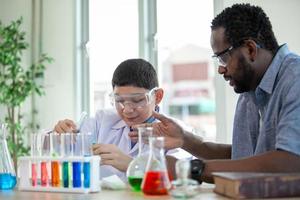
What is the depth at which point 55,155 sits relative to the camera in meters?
1.47

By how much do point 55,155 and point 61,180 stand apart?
8 cm

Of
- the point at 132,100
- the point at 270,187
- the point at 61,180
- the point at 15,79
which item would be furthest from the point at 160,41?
the point at 270,187

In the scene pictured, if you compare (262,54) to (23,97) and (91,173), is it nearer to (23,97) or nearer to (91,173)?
(91,173)

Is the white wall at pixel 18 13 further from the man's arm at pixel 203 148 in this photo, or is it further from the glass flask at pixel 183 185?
the glass flask at pixel 183 185

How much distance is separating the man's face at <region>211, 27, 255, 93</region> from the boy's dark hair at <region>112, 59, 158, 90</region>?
0.45m

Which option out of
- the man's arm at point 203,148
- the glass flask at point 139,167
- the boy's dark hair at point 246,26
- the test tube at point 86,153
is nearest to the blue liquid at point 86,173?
the test tube at point 86,153

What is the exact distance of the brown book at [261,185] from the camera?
117 centimetres

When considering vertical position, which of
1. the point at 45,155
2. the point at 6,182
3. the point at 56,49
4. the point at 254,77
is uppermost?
the point at 56,49

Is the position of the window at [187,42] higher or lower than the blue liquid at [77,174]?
higher

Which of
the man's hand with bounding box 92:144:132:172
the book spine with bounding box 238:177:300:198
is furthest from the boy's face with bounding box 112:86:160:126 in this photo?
the book spine with bounding box 238:177:300:198

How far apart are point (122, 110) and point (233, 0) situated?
1362 millimetres

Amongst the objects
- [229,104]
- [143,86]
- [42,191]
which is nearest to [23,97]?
[229,104]

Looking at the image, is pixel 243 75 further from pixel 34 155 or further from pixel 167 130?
pixel 34 155

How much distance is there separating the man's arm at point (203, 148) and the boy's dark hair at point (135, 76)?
1.09 feet
